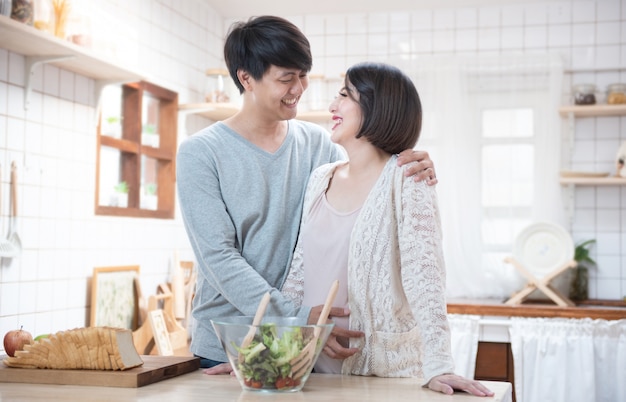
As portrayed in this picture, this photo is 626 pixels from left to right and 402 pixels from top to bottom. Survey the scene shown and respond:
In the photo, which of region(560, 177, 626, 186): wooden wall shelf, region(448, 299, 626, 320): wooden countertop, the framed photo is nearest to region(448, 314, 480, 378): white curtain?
region(448, 299, 626, 320): wooden countertop

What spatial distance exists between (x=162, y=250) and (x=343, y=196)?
279cm

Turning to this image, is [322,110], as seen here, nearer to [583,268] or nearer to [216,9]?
[216,9]

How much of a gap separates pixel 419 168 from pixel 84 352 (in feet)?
2.42

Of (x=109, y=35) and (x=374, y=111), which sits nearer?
(x=374, y=111)

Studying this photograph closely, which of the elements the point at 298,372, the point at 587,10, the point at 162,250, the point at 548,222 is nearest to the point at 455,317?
the point at 548,222

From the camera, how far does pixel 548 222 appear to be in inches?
176

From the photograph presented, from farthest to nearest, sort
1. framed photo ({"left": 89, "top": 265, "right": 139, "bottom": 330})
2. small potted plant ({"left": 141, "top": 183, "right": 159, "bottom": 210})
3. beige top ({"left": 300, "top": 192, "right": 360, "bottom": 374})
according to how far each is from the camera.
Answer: small potted plant ({"left": 141, "top": 183, "right": 159, "bottom": 210})
framed photo ({"left": 89, "top": 265, "right": 139, "bottom": 330})
beige top ({"left": 300, "top": 192, "right": 360, "bottom": 374})

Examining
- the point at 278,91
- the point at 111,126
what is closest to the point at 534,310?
the point at 111,126

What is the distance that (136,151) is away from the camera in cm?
410

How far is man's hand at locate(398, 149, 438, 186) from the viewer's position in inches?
63.8

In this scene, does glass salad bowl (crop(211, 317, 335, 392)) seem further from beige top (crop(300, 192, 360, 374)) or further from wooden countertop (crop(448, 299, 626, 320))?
wooden countertop (crop(448, 299, 626, 320))

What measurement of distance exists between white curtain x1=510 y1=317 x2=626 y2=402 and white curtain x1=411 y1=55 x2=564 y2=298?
2.38ft

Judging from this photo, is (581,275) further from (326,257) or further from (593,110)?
(326,257)

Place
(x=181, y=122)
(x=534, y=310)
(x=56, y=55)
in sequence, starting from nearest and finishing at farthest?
(x=56, y=55)
(x=534, y=310)
(x=181, y=122)
